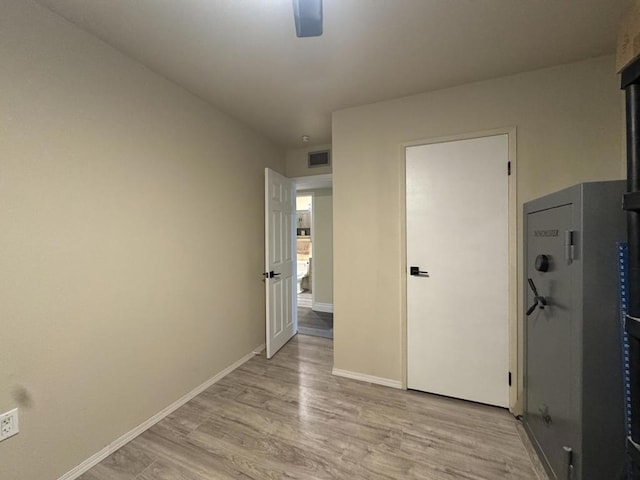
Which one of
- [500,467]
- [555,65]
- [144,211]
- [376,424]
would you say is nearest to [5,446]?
[144,211]

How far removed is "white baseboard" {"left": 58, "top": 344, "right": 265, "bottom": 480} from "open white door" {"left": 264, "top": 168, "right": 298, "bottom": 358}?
58 cm

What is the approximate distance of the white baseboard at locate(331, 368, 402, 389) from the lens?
231 centimetres

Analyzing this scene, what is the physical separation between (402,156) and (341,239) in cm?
89

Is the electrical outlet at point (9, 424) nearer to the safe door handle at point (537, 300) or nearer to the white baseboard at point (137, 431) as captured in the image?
the white baseboard at point (137, 431)

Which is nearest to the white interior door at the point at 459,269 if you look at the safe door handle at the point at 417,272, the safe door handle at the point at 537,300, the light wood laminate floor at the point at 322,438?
the safe door handle at the point at 417,272

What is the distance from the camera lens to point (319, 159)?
3461 millimetres

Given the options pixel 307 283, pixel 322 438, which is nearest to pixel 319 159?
pixel 322 438

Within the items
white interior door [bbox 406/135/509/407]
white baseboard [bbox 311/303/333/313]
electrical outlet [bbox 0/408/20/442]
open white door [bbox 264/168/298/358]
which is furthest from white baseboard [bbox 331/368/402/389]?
white baseboard [bbox 311/303/333/313]

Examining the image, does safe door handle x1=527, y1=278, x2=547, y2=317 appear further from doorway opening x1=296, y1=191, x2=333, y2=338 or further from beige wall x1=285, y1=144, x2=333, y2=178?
beige wall x1=285, y1=144, x2=333, y2=178

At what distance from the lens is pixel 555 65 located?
1.86 metres

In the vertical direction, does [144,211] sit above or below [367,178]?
below

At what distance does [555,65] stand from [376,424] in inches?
109

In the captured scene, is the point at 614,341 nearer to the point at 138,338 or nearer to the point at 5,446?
the point at 138,338

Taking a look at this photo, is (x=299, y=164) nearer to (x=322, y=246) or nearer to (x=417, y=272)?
(x=322, y=246)
